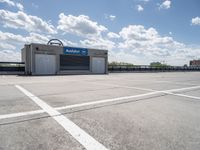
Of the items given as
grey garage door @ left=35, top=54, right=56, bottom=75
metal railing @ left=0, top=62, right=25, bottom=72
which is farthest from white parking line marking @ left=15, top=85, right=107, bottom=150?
metal railing @ left=0, top=62, right=25, bottom=72

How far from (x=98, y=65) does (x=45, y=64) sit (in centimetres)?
Result: 1007

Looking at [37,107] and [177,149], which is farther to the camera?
[37,107]

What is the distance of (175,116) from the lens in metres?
3.63

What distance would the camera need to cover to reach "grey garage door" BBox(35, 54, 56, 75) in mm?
22038

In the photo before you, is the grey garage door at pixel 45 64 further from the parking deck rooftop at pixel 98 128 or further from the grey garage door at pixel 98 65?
the parking deck rooftop at pixel 98 128

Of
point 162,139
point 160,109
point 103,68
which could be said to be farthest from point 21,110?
point 103,68

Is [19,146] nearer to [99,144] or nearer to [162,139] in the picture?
[99,144]

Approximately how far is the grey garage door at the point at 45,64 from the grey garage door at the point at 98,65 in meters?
7.70

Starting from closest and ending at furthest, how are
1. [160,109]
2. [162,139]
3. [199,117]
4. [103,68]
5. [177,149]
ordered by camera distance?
[177,149], [162,139], [199,117], [160,109], [103,68]

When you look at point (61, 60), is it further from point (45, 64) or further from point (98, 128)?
point (98, 128)

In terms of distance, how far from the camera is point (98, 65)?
28.3m

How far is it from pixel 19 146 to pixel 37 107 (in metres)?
2.16

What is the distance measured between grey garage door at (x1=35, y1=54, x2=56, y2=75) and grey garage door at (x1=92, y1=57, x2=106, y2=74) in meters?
7.70

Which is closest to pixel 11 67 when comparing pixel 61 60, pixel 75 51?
pixel 61 60
